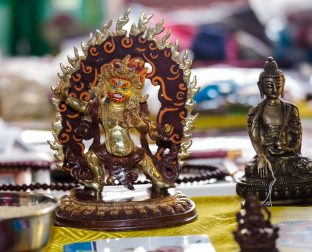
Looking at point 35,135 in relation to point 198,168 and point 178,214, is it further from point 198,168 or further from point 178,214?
point 178,214

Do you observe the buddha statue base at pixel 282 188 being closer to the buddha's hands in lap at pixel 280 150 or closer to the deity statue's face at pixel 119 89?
the buddha's hands in lap at pixel 280 150

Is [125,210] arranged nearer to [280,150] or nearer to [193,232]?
[193,232]

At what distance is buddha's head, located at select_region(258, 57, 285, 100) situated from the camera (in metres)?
1.43

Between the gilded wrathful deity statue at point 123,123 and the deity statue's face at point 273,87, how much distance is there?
0.13 metres

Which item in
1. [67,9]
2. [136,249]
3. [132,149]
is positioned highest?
[67,9]

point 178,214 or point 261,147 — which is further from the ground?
point 261,147

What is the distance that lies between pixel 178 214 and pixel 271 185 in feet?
0.63

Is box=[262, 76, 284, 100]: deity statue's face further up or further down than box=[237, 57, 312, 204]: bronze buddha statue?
further up

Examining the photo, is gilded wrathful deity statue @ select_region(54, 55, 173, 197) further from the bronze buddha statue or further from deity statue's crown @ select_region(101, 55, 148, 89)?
the bronze buddha statue

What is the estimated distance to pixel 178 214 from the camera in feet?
4.42

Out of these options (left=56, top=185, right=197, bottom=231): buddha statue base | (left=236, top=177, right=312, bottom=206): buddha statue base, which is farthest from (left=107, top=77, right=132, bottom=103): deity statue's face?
(left=236, top=177, right=312, bottom=206): buddha statue base

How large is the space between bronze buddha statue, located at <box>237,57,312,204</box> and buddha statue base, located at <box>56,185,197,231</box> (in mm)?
137

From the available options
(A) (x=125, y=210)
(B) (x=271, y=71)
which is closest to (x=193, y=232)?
(A) (x=125, y=210)

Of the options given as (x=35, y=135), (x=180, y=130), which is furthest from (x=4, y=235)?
(x=35, y=135)
